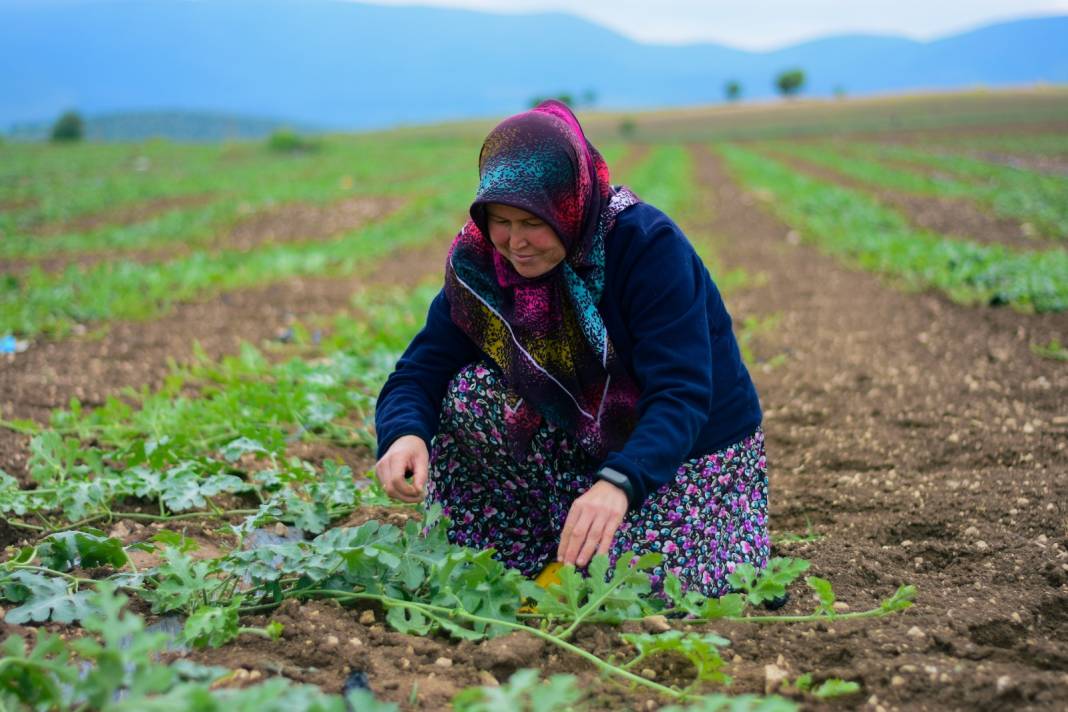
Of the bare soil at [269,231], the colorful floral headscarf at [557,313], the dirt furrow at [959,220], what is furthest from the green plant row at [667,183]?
the colorful floral headscarf at [557,313]

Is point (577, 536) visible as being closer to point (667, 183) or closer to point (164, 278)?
point (164, 278)

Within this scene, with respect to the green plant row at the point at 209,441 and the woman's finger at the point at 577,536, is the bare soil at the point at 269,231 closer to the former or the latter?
the green plant row at the point at 209,441

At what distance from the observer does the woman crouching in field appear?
2061 millimetres

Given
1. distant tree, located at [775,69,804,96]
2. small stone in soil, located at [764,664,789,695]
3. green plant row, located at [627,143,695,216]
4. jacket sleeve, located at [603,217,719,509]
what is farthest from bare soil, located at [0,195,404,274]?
distant tree, located at [775,69,804,96]

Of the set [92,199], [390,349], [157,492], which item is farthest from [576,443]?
[92,199]

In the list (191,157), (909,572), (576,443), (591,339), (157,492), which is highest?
(191,157)

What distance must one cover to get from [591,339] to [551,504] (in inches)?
19.9

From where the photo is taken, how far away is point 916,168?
21516 mm

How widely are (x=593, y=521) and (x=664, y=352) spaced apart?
1.41ft

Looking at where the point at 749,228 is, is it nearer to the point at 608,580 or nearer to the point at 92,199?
the point at 608,580

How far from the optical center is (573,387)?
2297 millimetres

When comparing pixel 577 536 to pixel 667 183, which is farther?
pixel 667 183

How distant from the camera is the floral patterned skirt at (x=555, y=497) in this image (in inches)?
90.7

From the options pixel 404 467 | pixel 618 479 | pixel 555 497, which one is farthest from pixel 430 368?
pixel 618 479
